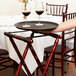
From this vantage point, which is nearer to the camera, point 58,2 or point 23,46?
point 23,46

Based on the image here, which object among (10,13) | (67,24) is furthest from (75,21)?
(10,13)

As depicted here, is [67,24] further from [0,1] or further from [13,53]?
[0,1]

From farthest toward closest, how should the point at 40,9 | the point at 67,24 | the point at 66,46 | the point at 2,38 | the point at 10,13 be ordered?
1. the point at 10,13
2. the point at 66,46
3. the point at 2,38
4. the point at 40,9
5. the point at 67,24

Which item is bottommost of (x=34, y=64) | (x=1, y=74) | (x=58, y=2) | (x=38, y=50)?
(x=1, y=74)

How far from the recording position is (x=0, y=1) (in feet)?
12.6

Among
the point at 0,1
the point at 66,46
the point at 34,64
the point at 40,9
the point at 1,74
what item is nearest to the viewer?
the point at 40,9

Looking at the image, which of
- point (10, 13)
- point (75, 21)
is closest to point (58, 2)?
point (10, 13)

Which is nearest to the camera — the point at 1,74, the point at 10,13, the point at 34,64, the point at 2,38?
the point at 34,64

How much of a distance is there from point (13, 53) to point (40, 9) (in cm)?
57

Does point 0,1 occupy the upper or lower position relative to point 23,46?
upper

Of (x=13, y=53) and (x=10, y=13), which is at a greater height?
(x=10, y=13)

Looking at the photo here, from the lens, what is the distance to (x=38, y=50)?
1.73 m

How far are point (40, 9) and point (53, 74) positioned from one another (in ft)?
3.93

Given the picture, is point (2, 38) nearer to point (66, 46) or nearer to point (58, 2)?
point (66, 46)
